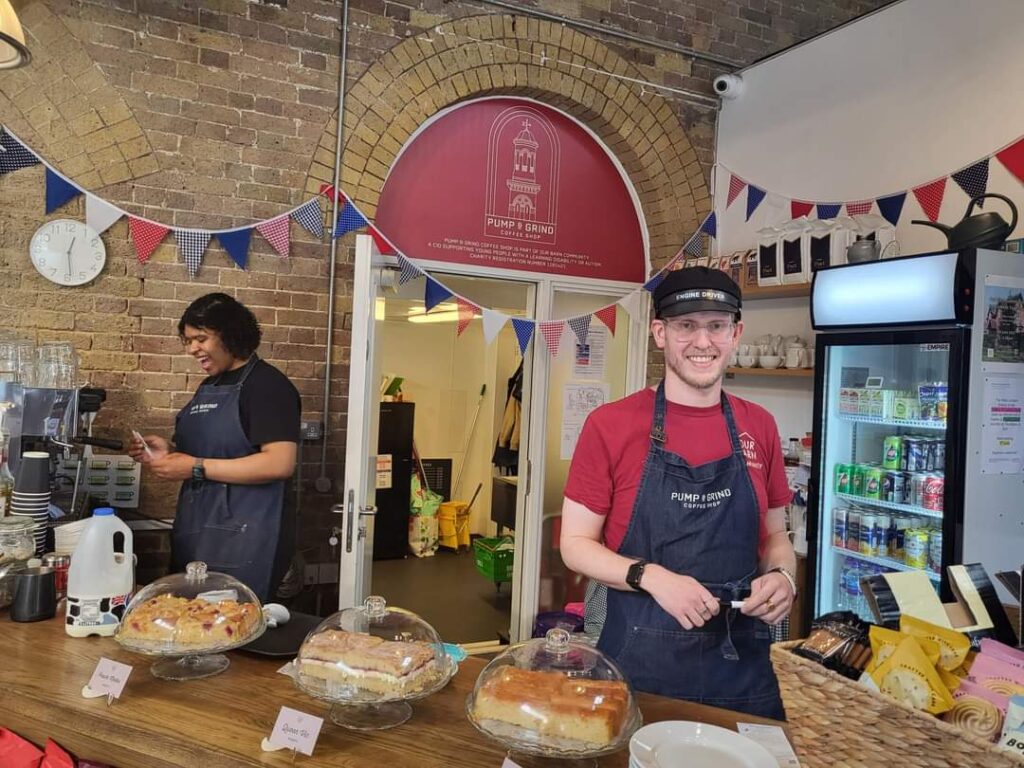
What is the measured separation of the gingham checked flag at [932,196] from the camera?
3.66 meters

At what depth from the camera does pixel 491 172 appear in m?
4.48

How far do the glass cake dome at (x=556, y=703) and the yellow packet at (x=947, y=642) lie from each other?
500mm

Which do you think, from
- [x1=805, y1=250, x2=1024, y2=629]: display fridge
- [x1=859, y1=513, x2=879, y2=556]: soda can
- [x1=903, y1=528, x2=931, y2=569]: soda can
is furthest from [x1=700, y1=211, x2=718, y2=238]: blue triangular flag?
[x1=903, y1=528, x2=931, y2=569]: soda can

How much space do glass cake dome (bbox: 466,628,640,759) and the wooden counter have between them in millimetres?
111

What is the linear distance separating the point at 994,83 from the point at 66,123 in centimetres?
406

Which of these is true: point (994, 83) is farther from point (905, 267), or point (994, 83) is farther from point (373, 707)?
point (373, 707)

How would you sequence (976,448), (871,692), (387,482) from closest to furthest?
(871,692)
(976,448)
(387,482)

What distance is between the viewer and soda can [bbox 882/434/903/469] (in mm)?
3379

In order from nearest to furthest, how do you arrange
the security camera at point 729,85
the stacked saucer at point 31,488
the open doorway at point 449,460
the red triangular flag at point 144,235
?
the stacked saucer at point 31,488 → the red triangular flag at point 144,235 → the security camera at point 729,85 → the open doorway at point 449,460

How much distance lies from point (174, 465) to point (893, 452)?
291 cm

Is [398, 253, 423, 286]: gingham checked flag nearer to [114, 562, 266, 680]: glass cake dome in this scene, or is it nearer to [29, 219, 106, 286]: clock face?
[29, 219, 106, 286]: clock face

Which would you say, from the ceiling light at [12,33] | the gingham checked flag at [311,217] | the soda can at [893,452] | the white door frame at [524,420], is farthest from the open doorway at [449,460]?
the ceiling light at [12,33]

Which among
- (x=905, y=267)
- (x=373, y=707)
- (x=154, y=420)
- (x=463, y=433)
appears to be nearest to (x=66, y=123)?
(x=154, y=420)

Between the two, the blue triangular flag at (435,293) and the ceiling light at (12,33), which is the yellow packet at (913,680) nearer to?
the ceiling light at (12,33)
